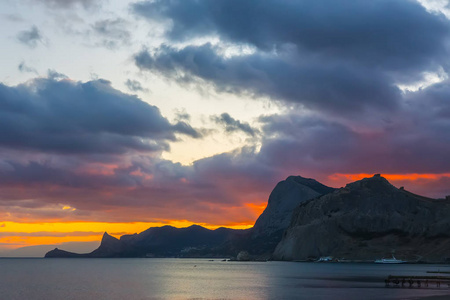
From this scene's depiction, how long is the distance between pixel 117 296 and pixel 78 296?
9851mm

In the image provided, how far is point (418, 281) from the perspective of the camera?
141250mm

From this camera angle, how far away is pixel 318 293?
409ft

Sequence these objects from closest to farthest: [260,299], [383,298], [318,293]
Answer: [383,298], [260,299], [318,293]

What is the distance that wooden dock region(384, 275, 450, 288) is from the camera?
5566 inches

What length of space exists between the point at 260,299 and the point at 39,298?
174ft

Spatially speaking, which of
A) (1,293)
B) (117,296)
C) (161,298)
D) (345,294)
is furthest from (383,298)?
(1,293)

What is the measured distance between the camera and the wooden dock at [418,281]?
464ft

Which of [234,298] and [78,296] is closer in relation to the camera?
[234,298]

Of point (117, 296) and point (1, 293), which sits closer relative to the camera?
point (117, 296)

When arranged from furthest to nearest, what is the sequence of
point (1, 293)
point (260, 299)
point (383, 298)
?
point (1, 293) → point (260, 299) → point (383, 298)

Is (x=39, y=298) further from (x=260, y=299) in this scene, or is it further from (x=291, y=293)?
(x=291, y=293)

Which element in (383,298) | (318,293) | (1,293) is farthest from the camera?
(1,293)

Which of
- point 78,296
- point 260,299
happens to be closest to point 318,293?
point 260,299

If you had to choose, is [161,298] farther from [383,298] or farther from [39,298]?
[383,298]
